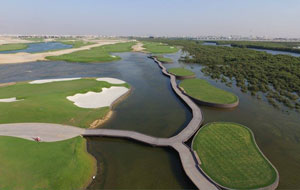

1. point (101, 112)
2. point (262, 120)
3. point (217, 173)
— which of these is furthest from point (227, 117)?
point (101, 112)

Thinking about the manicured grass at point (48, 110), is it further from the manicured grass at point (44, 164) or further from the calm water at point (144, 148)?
the manicured grass at point (44, 164)

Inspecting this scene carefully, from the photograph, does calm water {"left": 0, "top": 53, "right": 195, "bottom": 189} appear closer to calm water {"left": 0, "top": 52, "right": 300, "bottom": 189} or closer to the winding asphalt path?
calm water {"left": 0, "top": 52, "right": 300, "bottom": 189}

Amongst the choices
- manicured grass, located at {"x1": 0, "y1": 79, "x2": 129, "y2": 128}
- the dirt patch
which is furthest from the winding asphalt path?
the dirt patch

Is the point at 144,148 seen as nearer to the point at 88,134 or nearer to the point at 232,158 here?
the point at 88,134

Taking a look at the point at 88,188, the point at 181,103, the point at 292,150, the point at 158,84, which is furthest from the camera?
the point at 158,84

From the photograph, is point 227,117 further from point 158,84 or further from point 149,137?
point 158,84
